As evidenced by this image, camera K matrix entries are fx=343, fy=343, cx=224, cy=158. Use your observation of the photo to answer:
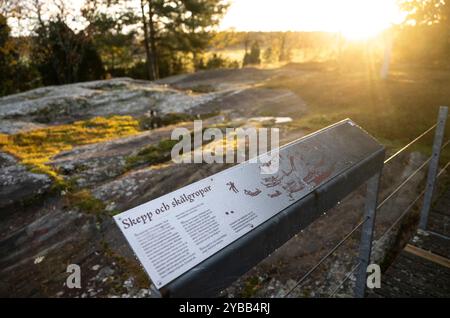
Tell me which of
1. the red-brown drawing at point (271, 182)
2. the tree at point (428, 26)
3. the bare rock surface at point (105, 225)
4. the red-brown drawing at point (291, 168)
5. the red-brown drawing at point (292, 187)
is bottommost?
the bare rock surface at point (105, 225)

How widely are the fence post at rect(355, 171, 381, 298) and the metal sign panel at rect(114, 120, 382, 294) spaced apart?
549 mm

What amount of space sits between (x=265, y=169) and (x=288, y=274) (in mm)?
3204

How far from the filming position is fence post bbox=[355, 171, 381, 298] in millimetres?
2812

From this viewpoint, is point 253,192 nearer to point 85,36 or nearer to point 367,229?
point 367,229

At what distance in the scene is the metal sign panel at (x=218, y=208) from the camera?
144 cm

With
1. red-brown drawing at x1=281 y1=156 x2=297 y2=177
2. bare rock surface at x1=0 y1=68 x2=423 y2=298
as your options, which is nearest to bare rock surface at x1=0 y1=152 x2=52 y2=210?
bare rock surface at x1=0 y1=68 x2=423 y2=298

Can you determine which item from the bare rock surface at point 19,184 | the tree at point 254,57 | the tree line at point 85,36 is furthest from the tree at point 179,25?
the bare rock surface at point 19,184

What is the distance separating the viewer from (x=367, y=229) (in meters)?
2.90

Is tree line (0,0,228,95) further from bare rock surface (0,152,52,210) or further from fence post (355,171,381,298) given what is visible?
fence post (355,171,381,298)

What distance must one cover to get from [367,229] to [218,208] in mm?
1746

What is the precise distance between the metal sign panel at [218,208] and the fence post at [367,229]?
0.55 m

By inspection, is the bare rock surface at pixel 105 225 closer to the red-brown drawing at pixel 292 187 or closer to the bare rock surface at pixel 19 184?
the bare rock surface at pixel 19 184
